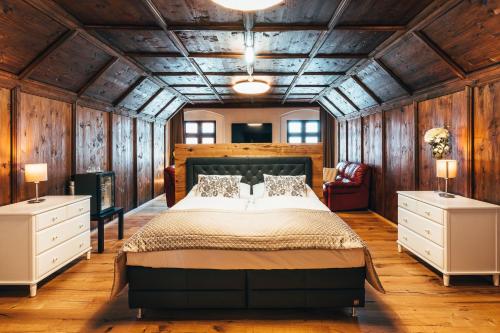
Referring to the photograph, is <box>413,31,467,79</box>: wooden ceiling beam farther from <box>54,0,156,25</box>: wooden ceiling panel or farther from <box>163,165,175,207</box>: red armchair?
<box>163,165,175,207</box>: red armchair

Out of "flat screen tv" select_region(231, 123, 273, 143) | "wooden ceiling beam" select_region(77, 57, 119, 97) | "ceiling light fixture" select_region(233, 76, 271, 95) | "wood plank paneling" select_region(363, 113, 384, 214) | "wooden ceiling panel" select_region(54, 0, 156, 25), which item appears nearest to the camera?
"wooden ceiling panel" select_region(54, 0, 156, 25)

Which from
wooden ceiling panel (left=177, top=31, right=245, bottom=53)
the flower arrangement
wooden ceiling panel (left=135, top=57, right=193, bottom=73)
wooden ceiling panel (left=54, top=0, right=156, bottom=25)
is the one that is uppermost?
wooden ceiling panel (left=135, top=57, right=193, bottom=73)

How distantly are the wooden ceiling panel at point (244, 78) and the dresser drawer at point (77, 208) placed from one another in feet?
11.3

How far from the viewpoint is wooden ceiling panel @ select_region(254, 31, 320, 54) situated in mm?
3967

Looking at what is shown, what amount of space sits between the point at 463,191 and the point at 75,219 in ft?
15.5

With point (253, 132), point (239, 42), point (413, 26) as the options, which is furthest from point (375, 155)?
point (253, 132)

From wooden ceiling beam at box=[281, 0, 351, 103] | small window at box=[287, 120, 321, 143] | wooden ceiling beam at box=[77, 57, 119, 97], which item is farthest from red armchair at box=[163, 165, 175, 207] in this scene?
small window at box=[287, 120, 321, 143]

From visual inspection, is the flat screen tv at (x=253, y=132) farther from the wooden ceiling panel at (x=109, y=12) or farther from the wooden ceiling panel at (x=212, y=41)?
the wooden ceiling panel at (x=109, y=12)

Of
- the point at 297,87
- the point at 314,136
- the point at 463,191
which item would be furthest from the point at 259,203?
the point at 314,136

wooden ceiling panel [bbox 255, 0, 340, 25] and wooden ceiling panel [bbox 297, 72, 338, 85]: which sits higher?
wooden ceiling panel [bbox 297, 72, 338, 85]

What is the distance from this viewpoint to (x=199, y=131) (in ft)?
34.6

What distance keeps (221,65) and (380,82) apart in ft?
9.23

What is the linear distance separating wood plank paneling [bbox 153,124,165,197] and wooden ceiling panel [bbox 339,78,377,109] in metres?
5.14

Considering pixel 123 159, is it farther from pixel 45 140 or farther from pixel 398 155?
pixel 398 155
